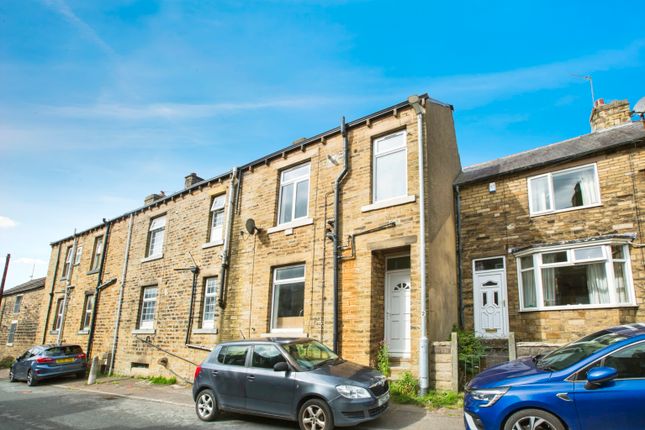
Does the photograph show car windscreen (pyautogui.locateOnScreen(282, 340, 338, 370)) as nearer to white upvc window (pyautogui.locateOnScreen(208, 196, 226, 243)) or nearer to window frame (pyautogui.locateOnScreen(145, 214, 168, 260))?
white upvc window (pyautogui.locateOnScreen(208, 196, 226, 243))

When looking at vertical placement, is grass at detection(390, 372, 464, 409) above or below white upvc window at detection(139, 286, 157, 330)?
below

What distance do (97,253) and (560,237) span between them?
70.6 ft

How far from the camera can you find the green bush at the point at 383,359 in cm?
986

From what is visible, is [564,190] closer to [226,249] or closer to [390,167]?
[390,167]

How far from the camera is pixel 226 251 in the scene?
1443 cm

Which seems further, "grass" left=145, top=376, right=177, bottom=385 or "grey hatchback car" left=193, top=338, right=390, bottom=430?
"grass" left=145, top=376, right=177, bottom=385

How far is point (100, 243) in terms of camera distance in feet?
74.4

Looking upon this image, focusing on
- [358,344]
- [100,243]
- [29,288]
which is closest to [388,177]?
[358,344]

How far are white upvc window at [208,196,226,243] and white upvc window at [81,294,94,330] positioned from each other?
30.8 ft

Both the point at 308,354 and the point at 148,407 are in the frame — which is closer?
the point at 308,354

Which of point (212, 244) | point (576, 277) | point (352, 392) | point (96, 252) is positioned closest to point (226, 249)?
point (212, 244)

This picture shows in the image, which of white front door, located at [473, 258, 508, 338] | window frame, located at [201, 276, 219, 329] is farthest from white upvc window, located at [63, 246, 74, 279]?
white front door, located at [473, 258, 508, 338]

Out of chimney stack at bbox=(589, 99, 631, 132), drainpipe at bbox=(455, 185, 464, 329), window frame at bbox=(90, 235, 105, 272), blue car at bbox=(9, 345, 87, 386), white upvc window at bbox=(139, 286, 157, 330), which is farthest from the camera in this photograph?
window frame at bbox=(90, 235, 105, 272)

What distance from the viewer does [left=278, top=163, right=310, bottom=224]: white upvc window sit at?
43.5 ft
